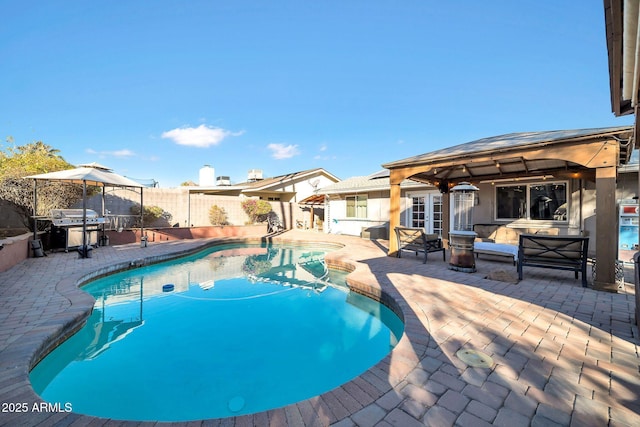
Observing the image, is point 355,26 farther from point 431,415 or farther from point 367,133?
point 431,415

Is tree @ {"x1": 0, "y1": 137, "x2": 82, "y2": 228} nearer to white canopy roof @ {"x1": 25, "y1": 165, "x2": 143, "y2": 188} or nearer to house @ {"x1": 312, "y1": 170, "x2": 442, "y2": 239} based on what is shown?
white canopy roof @ {"x1": 25, "y1": 165, "x2": 143, "y2": 188}

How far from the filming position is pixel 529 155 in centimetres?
559

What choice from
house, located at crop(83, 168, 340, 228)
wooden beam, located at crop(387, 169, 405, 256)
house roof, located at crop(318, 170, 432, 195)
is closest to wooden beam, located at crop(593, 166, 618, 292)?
wooden beam, located at crop(387, 169, 405, 256)

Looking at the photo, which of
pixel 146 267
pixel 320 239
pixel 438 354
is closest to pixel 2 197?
pixel 146 267

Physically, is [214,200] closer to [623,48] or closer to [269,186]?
[269,186]

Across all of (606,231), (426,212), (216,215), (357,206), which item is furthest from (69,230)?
(606,231)

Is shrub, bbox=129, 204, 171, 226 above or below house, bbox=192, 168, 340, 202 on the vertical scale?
below

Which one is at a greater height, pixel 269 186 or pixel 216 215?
pixel 269 186

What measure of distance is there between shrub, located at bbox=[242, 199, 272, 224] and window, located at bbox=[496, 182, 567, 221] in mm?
13086

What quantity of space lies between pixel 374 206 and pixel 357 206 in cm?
128

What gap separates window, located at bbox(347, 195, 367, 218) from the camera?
14898mm

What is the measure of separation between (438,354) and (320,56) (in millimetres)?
14400

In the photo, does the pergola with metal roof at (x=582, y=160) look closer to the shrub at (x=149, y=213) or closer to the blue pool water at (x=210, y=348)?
the blue pool water at (x=210, y=348)

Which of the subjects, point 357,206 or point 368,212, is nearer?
point 368,212
